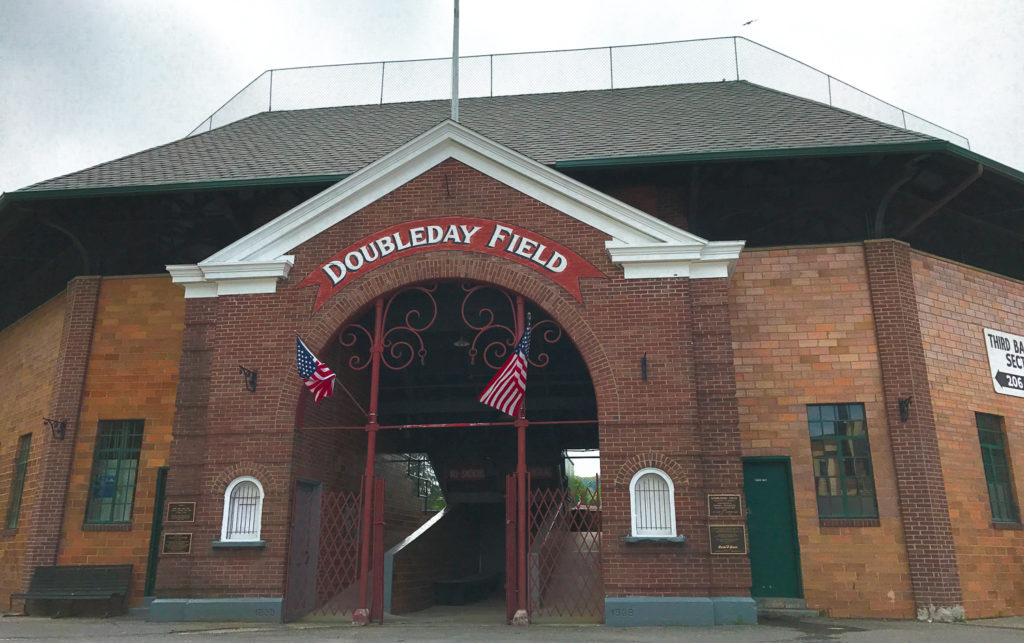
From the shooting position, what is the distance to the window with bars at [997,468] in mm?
14531

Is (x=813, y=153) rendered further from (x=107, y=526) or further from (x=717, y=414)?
(x=107, y=526)

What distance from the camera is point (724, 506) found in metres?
11.6

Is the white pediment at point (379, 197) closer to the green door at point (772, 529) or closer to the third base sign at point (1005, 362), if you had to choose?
the green door at point (772, 529)

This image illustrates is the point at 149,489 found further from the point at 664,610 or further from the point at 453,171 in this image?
the point at 664,610

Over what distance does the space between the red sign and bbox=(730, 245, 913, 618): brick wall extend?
4156mm

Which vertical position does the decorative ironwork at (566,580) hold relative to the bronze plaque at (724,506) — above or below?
below

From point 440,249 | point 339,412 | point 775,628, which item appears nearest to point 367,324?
point 339,412

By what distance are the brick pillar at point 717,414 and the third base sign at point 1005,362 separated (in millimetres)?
6222

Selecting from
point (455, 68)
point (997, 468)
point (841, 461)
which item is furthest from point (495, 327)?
point (997, 468)

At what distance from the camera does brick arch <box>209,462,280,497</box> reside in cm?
1255

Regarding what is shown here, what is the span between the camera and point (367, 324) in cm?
1543

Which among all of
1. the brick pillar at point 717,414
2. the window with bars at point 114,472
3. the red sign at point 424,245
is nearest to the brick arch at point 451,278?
the red sign at point 424,245

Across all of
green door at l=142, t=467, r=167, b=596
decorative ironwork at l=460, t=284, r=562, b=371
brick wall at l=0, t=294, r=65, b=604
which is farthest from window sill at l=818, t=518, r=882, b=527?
brick wall at l=0, t=294, r=65, b=604

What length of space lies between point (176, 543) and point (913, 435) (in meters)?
11.7
